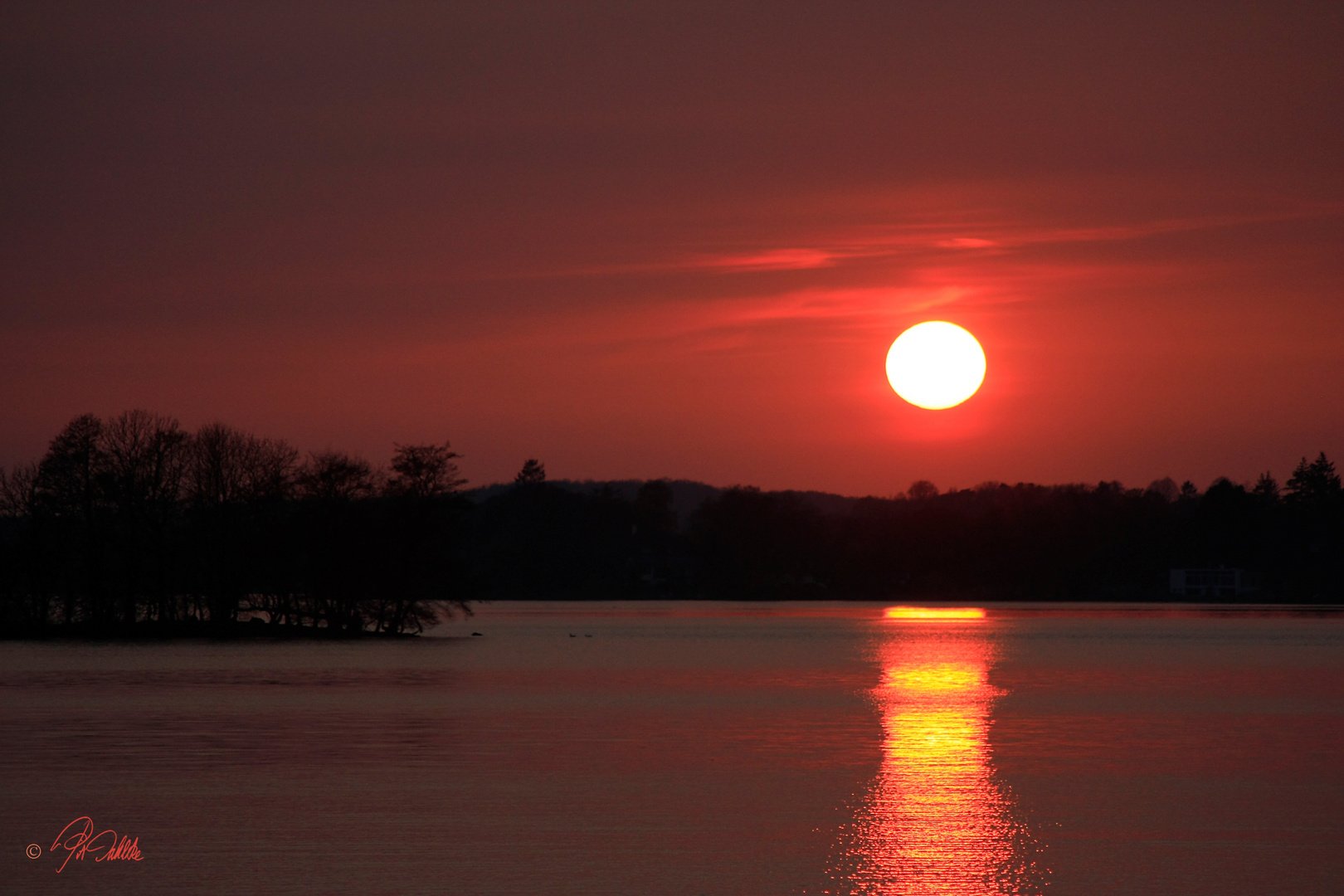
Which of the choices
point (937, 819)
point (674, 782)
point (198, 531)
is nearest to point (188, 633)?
point (198, 531)

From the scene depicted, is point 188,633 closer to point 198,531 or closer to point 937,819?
point 198,531

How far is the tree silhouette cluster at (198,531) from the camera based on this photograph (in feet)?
315

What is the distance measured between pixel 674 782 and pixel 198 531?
78918mm

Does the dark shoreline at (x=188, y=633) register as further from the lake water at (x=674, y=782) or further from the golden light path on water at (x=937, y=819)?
the golden light path on water at (x=937, y=819)

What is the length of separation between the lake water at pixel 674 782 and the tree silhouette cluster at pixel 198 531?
32.6 metres

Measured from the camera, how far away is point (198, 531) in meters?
100

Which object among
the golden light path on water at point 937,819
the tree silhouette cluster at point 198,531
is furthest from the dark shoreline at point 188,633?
the golden light path on water at point 937,819

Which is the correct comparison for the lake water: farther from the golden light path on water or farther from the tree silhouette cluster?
the tree silhouette cluster

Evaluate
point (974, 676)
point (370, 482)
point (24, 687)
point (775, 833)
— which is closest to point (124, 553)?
point (370, 482)

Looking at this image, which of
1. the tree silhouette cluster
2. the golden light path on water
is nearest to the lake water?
the golden light path on water

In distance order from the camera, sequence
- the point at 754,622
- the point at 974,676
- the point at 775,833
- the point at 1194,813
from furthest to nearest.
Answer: the point at 754,622, the point at 974,676, the point at 1194,813, the point at 775,833

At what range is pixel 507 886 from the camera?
1864 centimetres

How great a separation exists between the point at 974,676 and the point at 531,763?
3580cm

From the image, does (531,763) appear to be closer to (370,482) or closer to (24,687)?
(24,687)
